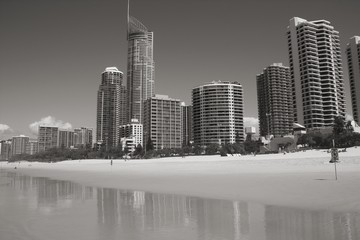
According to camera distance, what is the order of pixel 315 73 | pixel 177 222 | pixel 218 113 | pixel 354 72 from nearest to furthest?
pixel 177 222
pixel 315 73
pixel 354 72
pixel 218 113

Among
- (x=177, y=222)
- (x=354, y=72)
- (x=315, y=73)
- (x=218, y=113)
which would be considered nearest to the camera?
(x=177, y=222)

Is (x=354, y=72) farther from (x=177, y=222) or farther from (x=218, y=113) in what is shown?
(x=177, y=222)

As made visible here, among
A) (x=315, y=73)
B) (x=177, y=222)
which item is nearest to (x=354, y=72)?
(x=315, y=73)

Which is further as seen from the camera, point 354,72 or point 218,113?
point 218,113

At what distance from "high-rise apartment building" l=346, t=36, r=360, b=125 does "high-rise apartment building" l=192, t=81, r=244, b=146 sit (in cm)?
6468

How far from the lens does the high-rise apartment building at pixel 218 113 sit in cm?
18512

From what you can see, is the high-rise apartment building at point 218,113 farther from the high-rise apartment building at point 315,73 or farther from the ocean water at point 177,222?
the ocean water at point 177,222

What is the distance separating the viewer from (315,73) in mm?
146750

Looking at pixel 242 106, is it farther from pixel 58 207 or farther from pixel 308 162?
pixel 58 207

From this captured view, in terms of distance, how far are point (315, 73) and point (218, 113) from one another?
206 feet

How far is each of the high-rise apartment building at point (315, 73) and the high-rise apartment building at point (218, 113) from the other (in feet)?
151

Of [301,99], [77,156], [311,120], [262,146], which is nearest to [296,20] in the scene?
[301,99]

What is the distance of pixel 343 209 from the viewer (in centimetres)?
1239

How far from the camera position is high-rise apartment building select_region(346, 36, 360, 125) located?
165125 mm
